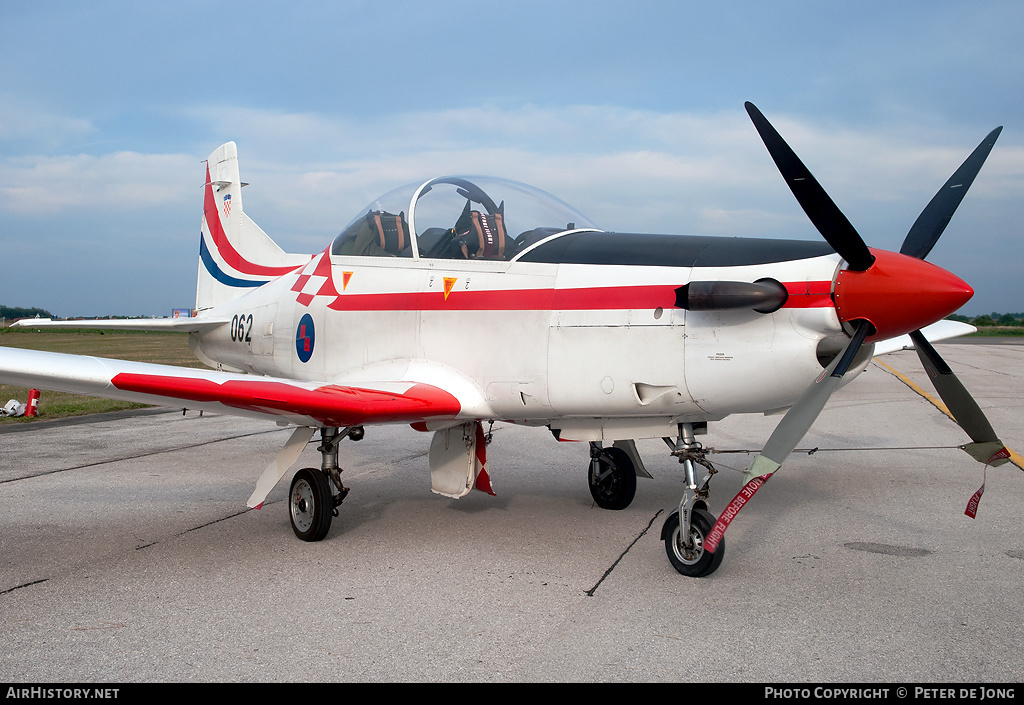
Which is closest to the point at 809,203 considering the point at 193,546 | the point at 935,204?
the point at 935,204

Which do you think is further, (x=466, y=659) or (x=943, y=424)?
(x=943, y=424)

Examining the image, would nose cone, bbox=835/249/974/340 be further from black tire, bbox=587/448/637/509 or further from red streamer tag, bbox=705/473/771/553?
black tire, bbox=587/448/637/509

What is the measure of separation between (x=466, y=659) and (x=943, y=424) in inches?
379

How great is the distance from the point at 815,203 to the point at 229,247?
7252 mm

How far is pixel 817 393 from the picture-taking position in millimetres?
3768

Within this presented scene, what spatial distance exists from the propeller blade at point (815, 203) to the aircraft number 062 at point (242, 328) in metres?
4.92

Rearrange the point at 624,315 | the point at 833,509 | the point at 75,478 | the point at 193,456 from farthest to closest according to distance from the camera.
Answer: the point at 193,456, the point at 75,478, the point at 833,509, the point at 624,315

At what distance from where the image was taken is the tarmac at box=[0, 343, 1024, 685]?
10.2 ft

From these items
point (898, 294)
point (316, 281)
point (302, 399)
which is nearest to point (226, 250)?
point (316, 281)

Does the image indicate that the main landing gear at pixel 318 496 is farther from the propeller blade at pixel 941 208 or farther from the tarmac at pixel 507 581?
the propeller blade at pixel 941 208

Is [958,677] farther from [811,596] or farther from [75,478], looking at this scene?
[75,478]

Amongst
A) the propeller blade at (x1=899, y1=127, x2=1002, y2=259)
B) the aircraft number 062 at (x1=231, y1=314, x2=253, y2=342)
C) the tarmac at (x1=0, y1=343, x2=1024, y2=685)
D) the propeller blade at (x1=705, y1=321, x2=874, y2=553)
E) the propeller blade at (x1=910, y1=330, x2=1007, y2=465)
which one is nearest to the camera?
the tarmac at (x1=0, y1=343, x2=1024, y2=685)

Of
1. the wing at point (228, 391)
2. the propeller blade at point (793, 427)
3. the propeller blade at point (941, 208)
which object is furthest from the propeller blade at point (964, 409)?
the wing at point (228, 391)

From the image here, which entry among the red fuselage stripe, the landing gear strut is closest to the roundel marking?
the red fuselage stripe
